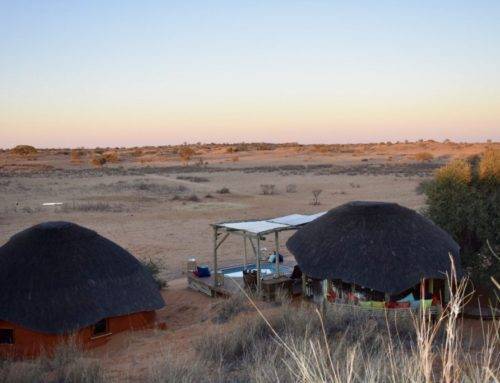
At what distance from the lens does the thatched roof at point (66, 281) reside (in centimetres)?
1203

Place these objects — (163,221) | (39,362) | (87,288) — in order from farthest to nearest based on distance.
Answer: (163,221), (87,288), (39,362)

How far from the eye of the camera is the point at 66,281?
1259cm

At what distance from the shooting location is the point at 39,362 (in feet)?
28.2

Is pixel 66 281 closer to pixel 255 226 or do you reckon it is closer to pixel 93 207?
pixel 255 226

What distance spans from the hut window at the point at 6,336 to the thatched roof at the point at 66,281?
1.86 ft

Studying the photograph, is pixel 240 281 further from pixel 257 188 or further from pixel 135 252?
pixel 257 188

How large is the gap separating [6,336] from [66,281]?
1.78 m

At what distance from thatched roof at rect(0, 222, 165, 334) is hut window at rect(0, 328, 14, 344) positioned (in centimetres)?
57

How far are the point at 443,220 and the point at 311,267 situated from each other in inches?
210

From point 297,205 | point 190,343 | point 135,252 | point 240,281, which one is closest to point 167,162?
point 297,205

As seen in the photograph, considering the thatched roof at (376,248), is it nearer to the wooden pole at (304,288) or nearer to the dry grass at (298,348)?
the wooden pole at (304,288)

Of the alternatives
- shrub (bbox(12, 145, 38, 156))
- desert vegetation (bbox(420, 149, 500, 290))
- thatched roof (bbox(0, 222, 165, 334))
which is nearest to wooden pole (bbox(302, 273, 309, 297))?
thatched roof (bbox(0, 222, 165, 334))

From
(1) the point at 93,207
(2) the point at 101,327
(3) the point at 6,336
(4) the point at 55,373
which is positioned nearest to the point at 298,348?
(4) the point at 55,373

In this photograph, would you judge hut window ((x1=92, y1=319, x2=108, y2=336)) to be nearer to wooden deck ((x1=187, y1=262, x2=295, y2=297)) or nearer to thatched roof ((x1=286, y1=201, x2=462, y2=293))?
wooden deck ((x1=187, y1=262, x2=295, y2=297))
